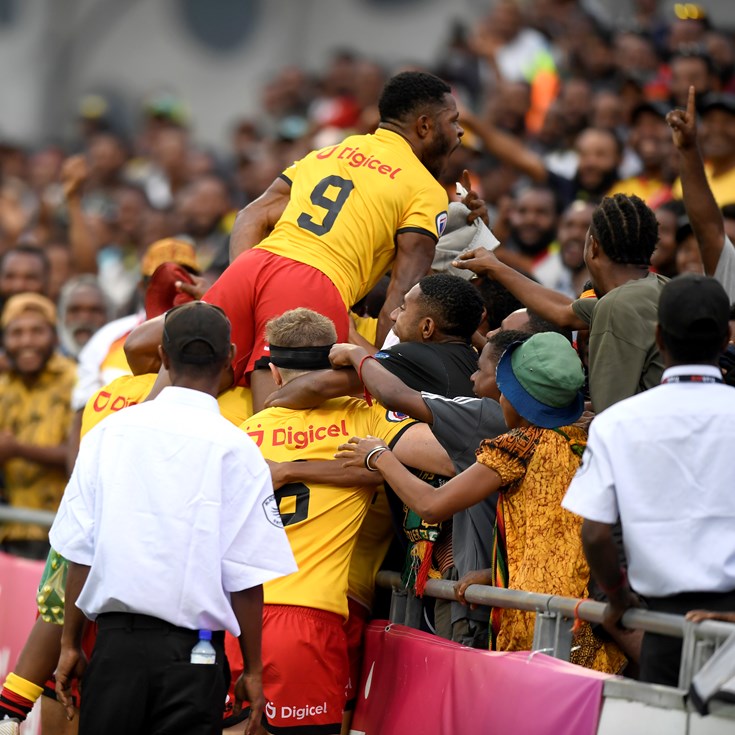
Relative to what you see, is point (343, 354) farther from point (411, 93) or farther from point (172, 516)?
point (411, 93)

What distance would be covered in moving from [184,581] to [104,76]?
18982 mm

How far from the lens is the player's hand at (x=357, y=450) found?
6.34 metres

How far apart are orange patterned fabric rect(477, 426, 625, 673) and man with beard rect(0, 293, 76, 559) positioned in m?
5.49

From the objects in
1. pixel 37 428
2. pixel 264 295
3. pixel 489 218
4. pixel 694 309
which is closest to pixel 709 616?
pixel 694 309

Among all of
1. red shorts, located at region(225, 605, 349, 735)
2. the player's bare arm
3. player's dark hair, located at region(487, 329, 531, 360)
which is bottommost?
red shorts, located at region(225, 605, 349, 735)

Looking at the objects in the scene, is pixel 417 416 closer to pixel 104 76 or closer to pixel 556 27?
pixel 556 27

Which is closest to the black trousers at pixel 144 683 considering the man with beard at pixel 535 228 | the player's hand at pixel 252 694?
the player's hand at pixel 252 694

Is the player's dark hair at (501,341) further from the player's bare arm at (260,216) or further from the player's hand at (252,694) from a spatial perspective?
the player's bare arm at (260,216)

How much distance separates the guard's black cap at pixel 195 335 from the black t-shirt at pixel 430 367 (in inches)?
48.1

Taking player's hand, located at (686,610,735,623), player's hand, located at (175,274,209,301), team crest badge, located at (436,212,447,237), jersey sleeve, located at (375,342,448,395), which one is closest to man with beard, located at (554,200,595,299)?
team crest badge, located at (436,212,447,237)

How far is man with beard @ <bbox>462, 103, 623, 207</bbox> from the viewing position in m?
11.0

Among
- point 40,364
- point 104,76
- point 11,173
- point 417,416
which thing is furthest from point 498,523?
point 104,76

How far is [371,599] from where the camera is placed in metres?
7.18

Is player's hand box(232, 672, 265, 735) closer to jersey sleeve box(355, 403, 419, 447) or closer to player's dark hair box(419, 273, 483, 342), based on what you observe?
jersey sleeve box(355, 403, 419, 447)
